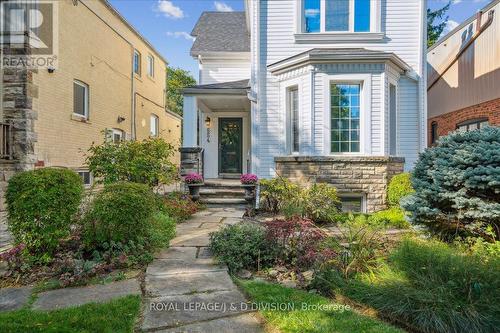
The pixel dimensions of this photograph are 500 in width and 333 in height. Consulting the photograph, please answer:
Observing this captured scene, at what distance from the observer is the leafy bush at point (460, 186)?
4270 mm

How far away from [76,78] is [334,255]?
9.84 meters

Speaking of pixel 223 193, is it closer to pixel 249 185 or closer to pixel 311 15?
pixel 249 185

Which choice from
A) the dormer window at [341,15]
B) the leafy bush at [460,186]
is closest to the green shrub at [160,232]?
the leafy bush at [460,186]

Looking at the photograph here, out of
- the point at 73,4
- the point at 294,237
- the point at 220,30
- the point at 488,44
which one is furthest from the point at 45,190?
the point at 488,44

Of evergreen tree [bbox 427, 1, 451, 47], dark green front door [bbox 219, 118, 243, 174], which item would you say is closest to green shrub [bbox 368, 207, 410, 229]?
dark green front door [bbox 219, 118, 243, 174]

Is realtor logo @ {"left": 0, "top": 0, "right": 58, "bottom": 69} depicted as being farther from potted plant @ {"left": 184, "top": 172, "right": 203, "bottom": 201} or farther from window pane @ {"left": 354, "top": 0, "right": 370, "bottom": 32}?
window pane @ {"left": 354, "top": 0, "right": 370, "bottom": 32}

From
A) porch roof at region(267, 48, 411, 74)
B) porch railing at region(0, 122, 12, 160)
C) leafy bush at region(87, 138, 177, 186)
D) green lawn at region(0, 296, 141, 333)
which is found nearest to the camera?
green lawn at region(0, 296, 141, 333)

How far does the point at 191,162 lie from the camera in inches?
352

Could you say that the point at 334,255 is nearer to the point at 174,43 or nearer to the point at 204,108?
the point at 204,108

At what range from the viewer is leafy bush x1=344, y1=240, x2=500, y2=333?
2.46 metres

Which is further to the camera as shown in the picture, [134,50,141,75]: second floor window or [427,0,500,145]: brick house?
[134,50,141,75]: second floor window

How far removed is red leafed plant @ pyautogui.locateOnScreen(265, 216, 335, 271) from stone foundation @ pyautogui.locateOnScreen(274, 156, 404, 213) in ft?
12.8

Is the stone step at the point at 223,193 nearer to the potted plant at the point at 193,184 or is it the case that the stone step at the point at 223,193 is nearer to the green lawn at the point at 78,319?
the potted plant at the point at 193,184

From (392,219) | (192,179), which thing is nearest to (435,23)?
(392,219)
